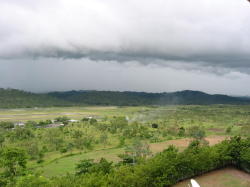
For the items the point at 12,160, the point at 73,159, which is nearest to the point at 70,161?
the point at 73,159

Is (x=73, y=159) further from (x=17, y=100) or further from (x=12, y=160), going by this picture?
(x=17, y=100)

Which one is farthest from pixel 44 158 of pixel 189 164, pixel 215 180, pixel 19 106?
pixel 19 106

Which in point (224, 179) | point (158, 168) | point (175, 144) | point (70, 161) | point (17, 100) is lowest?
point (70, 161)

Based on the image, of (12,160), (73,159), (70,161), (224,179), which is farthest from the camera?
(73,159)

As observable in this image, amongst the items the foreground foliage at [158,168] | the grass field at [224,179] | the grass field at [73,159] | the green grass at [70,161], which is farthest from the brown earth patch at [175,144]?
the grass field at [224,179]

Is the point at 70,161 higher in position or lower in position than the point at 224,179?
lower

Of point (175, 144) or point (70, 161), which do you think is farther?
point (175, 144)

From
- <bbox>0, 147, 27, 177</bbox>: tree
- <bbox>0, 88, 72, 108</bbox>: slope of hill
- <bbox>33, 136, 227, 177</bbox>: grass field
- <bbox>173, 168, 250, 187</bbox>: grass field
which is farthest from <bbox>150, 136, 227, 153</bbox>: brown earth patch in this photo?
<bbox>0, 88, 72, 108</bbox>: slope of hill

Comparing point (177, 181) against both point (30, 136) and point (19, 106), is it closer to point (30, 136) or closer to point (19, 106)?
point (30, 136)

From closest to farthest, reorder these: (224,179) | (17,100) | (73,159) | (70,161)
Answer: (224,179) < (70,161) < (73,159) < (17,100)
